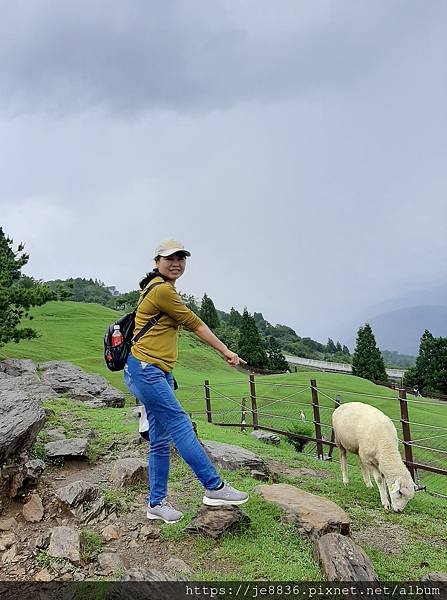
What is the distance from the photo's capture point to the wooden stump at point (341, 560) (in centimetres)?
337

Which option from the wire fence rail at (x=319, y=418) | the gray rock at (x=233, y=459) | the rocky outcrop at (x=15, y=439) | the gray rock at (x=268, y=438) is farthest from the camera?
the gray rock at (x=268, y=438)

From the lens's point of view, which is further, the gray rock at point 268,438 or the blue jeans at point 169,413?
the gray rock at point 268,438

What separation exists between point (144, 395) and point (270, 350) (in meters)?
50.5

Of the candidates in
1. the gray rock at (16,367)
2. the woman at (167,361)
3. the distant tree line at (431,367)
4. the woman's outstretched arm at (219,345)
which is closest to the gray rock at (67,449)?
the woman at (167,361)

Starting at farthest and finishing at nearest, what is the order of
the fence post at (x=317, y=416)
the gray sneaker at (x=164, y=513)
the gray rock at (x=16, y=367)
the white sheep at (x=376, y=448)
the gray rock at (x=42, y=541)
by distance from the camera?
the gray rock at (x=16, y=367)
the fence post at (x=317, y=416)
the white sheep at (x=376, y=448)
the gray sneaker at (x=164, y=513)
the gray rock at (x=42, y=541)

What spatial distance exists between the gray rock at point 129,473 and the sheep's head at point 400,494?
2.88 meters

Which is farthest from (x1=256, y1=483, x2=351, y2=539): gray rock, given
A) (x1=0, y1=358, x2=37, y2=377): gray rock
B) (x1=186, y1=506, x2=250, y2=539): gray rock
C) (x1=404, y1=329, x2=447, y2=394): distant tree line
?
(x1=404, y1=329, x2=447, y2=394): distant tree line

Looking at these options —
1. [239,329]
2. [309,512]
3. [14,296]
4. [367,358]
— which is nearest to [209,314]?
[239,329]

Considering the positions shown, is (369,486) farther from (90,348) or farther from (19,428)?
(90,348)

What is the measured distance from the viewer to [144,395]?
412 centimetres

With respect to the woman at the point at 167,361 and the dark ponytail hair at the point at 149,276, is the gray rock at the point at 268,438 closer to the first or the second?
the woman at the point at 167,361

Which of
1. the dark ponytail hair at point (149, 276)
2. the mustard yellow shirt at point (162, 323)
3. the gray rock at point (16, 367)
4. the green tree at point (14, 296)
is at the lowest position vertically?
the gray rock at point (16, 367)

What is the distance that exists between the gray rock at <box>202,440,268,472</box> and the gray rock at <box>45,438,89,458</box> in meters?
1.60

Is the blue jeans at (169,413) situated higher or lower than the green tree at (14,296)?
lower
